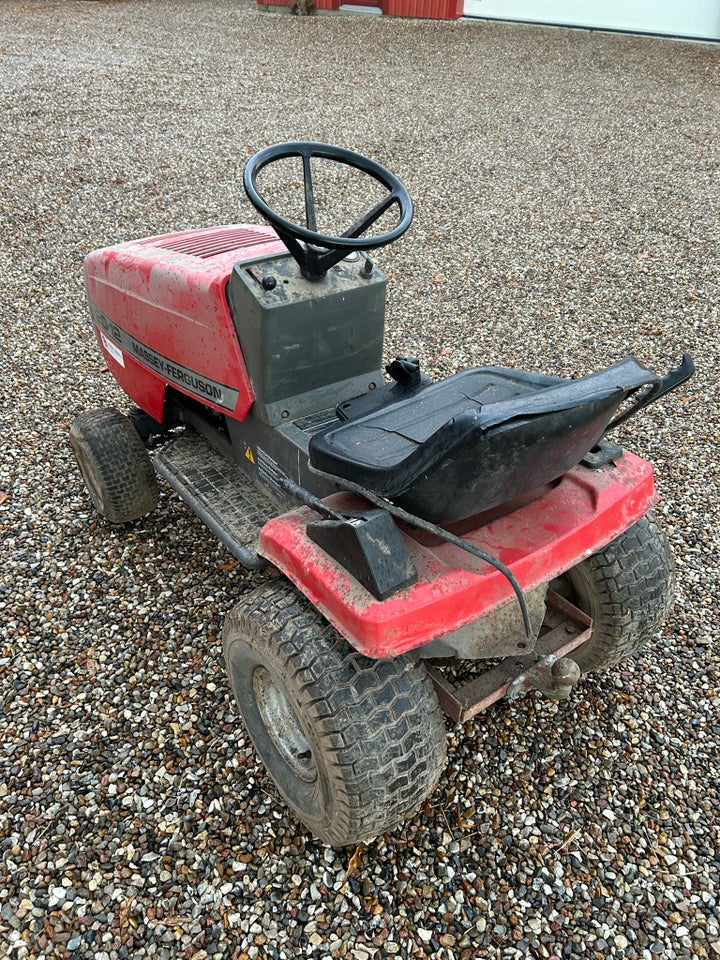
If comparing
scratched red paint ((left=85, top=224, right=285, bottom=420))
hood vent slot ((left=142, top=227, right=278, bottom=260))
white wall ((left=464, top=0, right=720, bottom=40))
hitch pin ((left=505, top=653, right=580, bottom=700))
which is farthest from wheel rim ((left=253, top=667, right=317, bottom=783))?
white wall ((left=464, top=0, right=720, bottom=40))

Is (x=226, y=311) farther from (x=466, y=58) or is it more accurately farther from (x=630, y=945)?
(x=466, y=58)

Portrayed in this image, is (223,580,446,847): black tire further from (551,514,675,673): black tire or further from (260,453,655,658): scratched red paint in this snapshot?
(551,514,675,673): black tire

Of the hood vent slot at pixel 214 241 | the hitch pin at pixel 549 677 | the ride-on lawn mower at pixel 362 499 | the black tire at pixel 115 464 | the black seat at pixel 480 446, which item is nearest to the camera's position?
the black seat at pixel 480 446

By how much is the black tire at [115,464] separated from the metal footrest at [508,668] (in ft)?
4.56

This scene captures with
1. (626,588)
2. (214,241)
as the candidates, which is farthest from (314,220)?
(626,588)

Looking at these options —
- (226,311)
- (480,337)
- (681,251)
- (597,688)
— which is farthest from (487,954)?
(681,251)

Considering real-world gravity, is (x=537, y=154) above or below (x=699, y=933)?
above

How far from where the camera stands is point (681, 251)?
552 centimetres

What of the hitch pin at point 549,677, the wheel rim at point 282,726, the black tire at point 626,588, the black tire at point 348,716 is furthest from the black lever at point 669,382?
the wheel rim at point 282,726

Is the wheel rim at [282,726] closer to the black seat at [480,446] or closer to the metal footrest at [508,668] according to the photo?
the metal footrest at [508,668]

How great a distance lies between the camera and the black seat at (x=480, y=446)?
1320mm

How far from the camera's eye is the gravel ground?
6.00 feet

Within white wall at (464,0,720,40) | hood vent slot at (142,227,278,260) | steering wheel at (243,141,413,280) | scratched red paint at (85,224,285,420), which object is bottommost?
scratched red paint at (85,224,285,420)

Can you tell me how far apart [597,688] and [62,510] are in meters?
2.25
